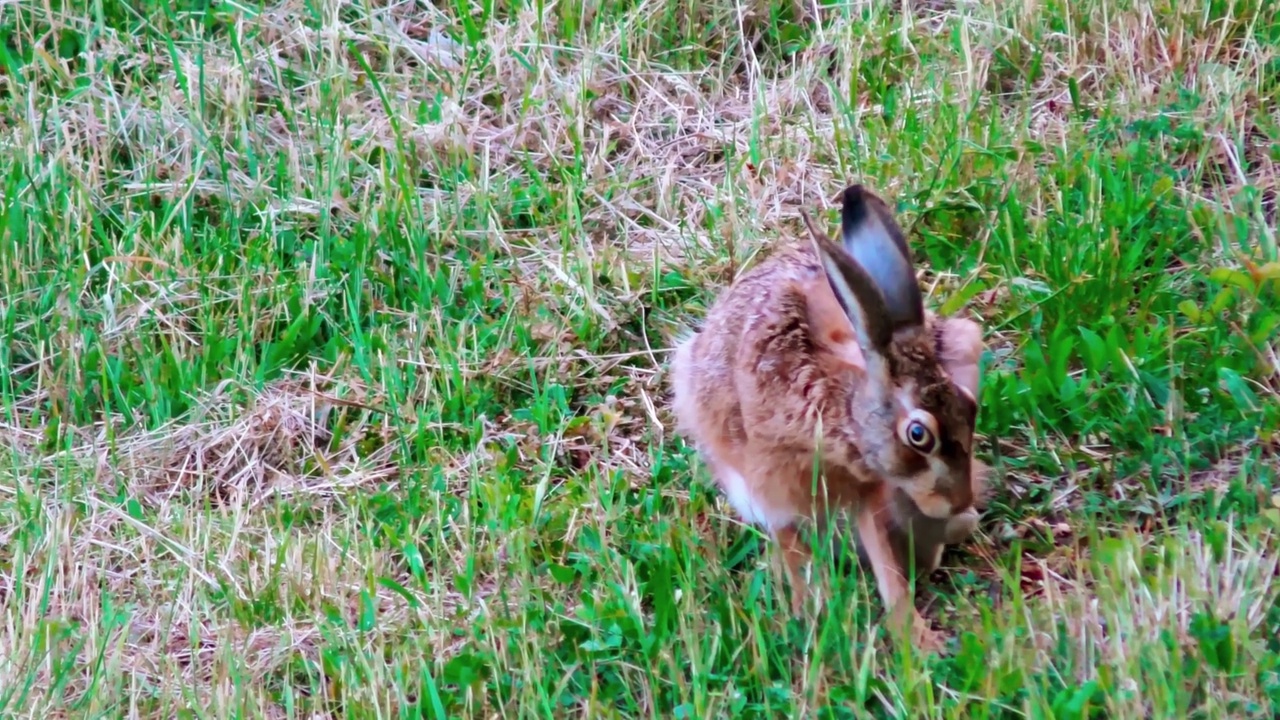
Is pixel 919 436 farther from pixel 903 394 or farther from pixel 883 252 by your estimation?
pixel 883 252

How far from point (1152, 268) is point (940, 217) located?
0.79 metres

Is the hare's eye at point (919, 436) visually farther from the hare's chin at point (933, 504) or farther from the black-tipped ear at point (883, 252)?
the black-tipped ear at point (883, 252)

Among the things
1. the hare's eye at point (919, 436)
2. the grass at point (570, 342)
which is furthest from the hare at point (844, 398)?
the grass at point (570, 342)

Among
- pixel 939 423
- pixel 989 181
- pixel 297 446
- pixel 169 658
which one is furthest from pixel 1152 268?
pixel 169 658

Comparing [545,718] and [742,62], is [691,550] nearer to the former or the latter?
[545,718]

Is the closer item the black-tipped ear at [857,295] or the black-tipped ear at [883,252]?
the black-tipped ear at [857,295]

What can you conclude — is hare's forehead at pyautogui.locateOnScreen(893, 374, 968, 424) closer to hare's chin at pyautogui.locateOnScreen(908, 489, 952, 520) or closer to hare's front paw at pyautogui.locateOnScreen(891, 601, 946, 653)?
hare's chin at pyautogui.locateOnScreen(908, 489, 952, 520)

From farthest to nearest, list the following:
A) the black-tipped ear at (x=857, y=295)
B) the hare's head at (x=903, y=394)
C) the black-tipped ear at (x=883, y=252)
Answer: the black-tipped ear at (x=883, y=252) < the hare's head at (x=903, y=394) < the black-tipped ear at (x=857, y=295)

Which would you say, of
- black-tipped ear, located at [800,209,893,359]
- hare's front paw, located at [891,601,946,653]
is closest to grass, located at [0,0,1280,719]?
hare's front paw, located at [891,601,946,653]

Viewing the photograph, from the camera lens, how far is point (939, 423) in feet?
13.1

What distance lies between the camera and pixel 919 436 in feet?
13.2

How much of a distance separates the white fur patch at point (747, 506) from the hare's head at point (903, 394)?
1.08 feet

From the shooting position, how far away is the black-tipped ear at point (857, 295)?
387 centimetres

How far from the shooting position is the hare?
13.2 ft
